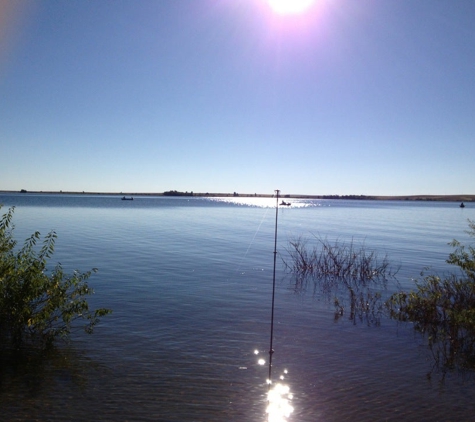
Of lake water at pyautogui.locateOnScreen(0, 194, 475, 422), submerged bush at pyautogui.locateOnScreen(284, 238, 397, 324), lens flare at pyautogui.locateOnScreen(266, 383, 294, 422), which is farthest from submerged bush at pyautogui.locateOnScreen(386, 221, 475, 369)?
lens flare at pyautogui.locateOnScreen(266, 383, 294, 422)

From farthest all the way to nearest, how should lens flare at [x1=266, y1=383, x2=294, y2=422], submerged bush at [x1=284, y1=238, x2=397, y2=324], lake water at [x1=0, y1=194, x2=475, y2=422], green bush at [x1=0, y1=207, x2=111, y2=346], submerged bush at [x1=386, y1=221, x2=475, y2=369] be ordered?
submerged bush at [x1=284, y1=238, x2=397, y2=324], submerged bush at [x1=386, y1=221, x2=475, y2=369], green bush at [x1=0, y1=207, x2=111, y2=346], lake water at [x1=0, y1=194, x2=475, y2=422], lens flare at [x1=266, y1=383, x2=294, y2=422]

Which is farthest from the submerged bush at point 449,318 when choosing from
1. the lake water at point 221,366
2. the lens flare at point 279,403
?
the lens flare at point 279,403

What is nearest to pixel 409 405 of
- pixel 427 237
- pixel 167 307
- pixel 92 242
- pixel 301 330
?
pixel 301 330

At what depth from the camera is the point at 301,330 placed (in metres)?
13.7

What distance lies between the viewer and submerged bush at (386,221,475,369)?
37.3 ft

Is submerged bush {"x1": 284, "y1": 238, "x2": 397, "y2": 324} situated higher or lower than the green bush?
lower

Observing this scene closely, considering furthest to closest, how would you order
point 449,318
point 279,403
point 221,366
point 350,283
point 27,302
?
point 350,283, point 449,318, point 27,302, point 221,366, point 279,403

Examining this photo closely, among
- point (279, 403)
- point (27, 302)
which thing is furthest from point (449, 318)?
point (27, 302)

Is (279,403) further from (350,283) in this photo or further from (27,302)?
(350,283)

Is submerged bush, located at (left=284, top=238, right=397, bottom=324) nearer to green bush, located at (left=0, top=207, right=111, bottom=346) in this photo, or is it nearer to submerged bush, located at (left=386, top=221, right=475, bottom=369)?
submerged bush, located at (left=386, top=221, right=475, bottom=369)

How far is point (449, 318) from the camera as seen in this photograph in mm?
13531

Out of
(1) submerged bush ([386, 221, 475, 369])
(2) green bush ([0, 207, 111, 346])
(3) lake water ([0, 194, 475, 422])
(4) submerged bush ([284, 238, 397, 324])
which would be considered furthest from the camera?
(4) submerged bush ([284, 238, 397, 324])

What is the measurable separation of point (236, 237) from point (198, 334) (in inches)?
1120

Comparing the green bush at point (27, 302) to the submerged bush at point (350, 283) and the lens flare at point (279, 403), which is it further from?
the submerged bush at point (350, 283)
